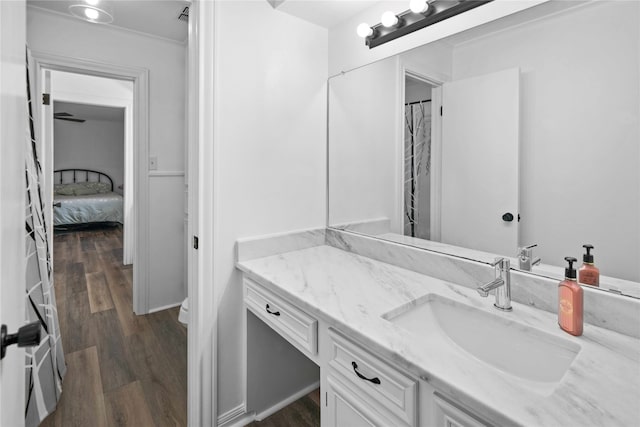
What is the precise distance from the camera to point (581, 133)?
3.31 ft

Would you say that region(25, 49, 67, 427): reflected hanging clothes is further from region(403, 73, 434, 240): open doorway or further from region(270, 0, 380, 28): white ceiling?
region(403, 73, 434, 240): open doorway

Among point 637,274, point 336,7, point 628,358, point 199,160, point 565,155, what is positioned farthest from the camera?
point 336,7

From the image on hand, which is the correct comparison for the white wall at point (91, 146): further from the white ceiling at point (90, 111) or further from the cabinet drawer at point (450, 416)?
the cabinet drawer at point (450, 416)

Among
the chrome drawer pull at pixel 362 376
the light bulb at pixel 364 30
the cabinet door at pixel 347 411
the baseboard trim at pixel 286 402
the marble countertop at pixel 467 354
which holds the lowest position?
the baseboard trim at pixel 286 402

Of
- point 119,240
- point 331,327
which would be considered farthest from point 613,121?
point 119,240

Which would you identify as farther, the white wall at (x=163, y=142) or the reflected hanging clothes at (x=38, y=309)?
the white wall at (x=163, y=142)

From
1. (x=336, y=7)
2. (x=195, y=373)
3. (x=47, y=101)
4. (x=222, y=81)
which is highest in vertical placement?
(x=336, y=7)

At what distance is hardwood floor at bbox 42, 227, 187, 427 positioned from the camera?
1688 mm

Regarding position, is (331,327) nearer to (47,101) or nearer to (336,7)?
(336,7)

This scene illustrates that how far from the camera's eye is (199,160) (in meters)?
1.43

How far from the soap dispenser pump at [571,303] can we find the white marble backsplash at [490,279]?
0.13m

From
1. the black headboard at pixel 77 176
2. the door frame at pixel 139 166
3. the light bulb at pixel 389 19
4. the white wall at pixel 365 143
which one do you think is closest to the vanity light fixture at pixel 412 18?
the light bulb at pixel 389 19

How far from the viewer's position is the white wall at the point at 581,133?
93 centimetres

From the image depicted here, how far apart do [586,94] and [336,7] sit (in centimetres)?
117
